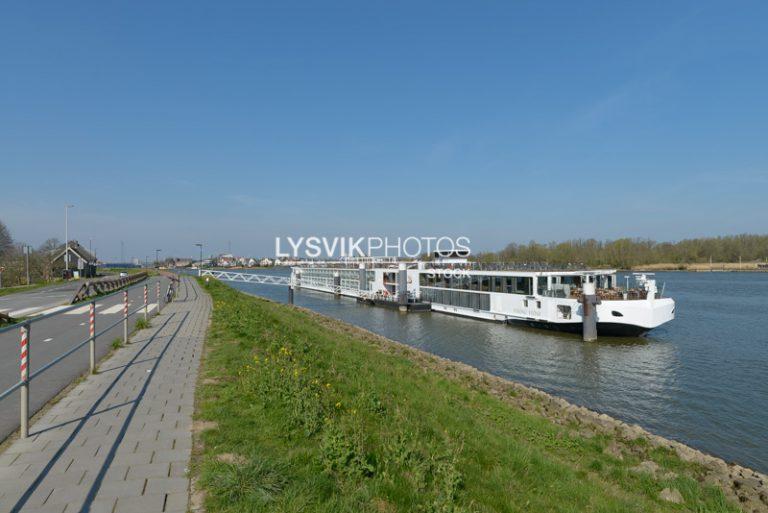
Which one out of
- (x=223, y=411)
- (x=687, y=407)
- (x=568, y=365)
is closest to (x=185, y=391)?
(x=223, y=411)

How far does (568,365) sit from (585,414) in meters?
9.48

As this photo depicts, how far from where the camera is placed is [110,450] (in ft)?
17.0

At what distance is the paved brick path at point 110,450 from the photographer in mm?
4102

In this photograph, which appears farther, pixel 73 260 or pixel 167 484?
pixel 73 260

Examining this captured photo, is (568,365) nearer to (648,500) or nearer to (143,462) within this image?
(648,500)

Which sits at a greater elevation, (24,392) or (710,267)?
(24,392)

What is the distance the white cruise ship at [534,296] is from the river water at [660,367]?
A: 1.22 m

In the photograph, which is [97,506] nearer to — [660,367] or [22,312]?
[22,312]

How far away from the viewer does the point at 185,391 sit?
7.70m

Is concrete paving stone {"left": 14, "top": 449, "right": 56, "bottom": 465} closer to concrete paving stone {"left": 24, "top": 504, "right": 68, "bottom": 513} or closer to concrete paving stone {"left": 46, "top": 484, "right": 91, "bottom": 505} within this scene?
concrete paving stone {"left": 46, "top": 484, "right": 91, "bottom": 505}

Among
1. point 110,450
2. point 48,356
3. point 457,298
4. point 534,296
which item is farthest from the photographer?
point 457,298

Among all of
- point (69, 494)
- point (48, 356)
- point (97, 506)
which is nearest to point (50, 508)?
point (69, 494)

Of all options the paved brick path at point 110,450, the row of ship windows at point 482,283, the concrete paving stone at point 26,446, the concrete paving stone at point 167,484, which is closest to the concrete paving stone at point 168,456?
the paved brick path at point 110,450

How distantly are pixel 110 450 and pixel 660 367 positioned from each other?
2330cm
